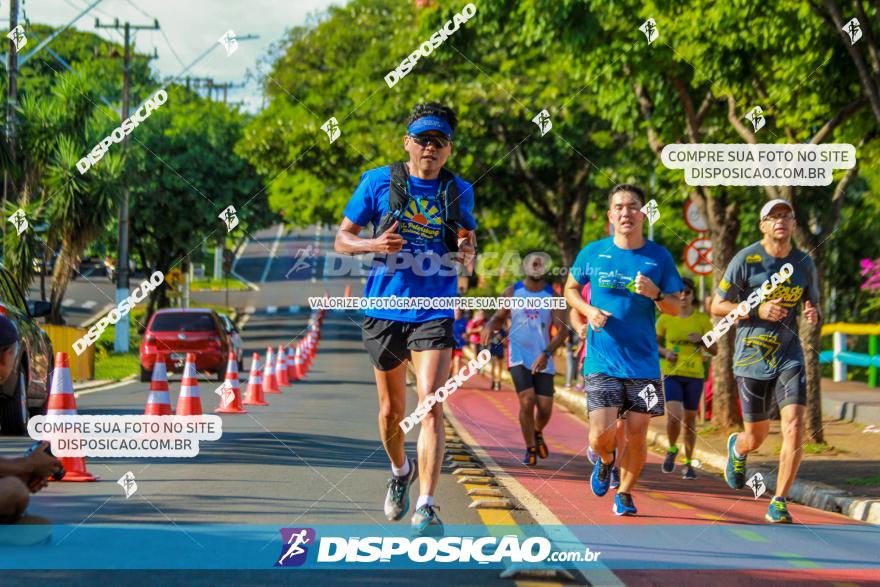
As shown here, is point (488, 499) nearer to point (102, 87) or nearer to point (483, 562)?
point (483, 562)

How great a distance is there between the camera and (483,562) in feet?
23.2

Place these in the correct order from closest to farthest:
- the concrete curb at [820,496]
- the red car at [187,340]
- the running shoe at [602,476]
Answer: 1. the running shoe at [602,476]
2. the concrete curb at [820,496]
3. the red car at [187,340]

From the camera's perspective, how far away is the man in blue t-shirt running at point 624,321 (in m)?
8.90

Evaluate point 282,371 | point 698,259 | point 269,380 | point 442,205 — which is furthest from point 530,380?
point 282,371

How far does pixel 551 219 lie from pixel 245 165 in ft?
66.6

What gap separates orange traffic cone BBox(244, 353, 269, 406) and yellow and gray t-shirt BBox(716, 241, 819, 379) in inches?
441

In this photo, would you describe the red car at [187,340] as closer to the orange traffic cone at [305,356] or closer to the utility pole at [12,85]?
the utility pole at [12,85]

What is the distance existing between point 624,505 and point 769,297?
5.47 ft

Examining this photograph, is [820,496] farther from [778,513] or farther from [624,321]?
[624,321]

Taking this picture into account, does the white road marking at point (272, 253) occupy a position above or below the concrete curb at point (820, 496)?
above

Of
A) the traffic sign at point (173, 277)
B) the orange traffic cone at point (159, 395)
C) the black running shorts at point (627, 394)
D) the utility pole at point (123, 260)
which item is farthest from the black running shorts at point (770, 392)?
the traffic sign at point (173, 277)

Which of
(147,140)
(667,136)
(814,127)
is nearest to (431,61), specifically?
(667,136)

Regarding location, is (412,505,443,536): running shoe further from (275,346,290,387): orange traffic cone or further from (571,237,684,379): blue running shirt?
(275,346,290,387): orange traffic cone

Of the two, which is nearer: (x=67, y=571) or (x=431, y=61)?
(x=67, y=571)
